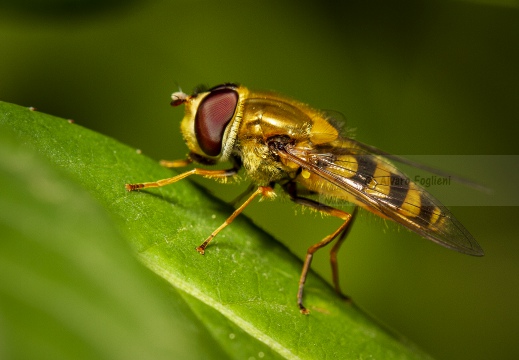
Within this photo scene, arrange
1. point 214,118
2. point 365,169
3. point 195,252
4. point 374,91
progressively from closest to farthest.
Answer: point 195,252, point 214,118, point 365,169, point 374,91

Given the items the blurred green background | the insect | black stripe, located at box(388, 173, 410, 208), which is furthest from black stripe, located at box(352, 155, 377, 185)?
the blurred green background

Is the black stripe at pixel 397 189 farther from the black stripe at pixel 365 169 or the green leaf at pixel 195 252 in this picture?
the green leaf at pixel 195 252

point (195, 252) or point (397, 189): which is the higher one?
point (397, 189)

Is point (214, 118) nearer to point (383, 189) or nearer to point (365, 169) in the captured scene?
point (365, 169)

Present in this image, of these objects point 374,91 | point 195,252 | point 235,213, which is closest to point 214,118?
point 235,213

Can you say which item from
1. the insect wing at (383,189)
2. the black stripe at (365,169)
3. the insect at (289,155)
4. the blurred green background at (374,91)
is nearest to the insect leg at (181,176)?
the insect at (289,155)

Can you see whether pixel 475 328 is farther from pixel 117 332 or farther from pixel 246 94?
pixel 117 332

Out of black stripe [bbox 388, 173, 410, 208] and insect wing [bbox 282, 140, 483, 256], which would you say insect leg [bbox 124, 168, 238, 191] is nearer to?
insect wing [bbox 282, 140, 483, 256]

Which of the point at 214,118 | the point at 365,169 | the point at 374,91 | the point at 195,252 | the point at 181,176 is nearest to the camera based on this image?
the point at 195,252

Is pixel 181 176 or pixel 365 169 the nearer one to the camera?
pixel 181 176
